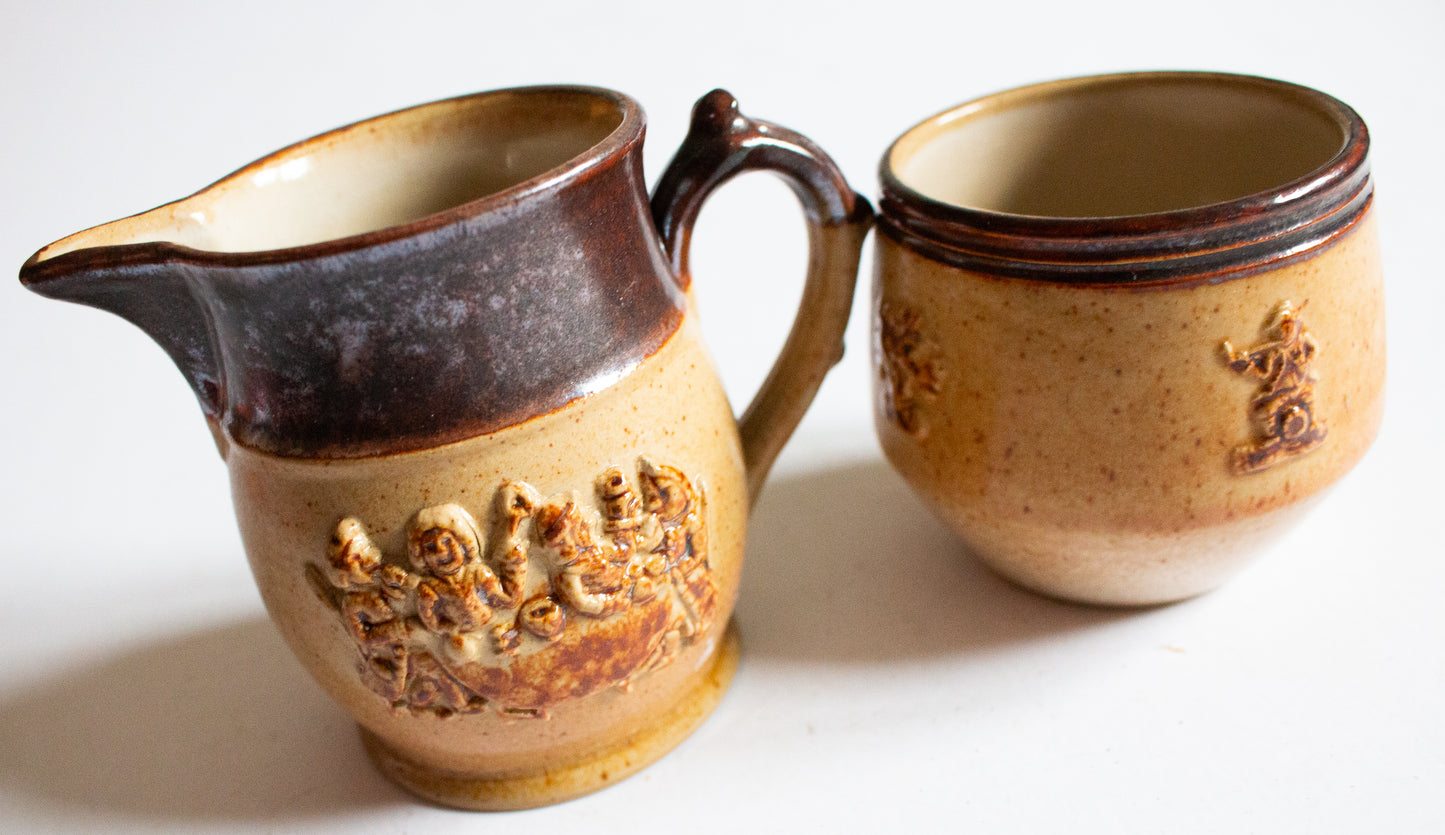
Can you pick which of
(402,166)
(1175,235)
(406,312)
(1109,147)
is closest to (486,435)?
(406,312)

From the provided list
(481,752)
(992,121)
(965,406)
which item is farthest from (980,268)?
(481,752)

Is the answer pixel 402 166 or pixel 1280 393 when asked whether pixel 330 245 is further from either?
pixel 1280 393

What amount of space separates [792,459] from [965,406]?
44 centimetres

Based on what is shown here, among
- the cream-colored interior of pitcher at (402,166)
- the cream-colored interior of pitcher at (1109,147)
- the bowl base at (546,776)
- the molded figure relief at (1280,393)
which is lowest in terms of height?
the bowl base at (546,776)

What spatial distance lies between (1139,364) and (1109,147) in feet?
1.26

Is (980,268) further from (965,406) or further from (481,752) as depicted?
(481,752)

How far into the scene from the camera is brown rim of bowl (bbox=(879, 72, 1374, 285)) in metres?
0.82

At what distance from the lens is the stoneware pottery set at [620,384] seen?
770 millimetres

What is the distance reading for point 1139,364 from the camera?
86cm

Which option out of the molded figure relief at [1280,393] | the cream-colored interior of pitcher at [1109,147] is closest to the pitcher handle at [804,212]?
the cream-colored interior of pitcher at [1109,147]

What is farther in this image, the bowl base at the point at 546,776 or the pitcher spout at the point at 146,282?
the bowl base at the point at 546,776

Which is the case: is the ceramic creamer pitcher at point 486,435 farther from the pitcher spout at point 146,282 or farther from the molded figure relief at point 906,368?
→ the molded figure relief at point 906,368

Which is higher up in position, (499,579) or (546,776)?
(499,579)

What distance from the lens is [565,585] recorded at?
80 cm
